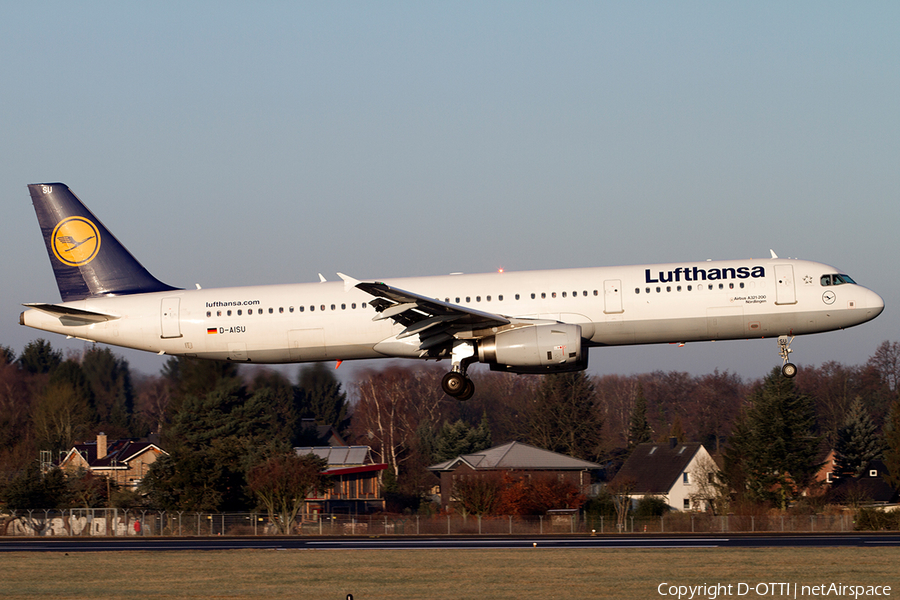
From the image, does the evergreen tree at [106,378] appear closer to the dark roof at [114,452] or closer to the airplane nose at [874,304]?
the dark roof at [114,452]

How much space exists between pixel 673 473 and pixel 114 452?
154ft

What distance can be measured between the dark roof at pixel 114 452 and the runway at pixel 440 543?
24.1 meters

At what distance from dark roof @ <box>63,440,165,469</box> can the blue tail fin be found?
38156 millimetres

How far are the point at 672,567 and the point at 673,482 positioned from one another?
58828mm

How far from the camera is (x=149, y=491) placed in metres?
63.8

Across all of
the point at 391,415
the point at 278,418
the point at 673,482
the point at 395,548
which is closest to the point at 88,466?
the point at 278,418

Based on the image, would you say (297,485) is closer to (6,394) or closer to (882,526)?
(6,394)

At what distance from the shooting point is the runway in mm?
41469

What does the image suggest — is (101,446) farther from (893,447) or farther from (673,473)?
(893,447)

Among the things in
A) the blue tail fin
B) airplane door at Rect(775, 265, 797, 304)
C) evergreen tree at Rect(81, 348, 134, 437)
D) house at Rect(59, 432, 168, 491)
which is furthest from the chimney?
airplane door at Rect(775, 265, 797, 304)

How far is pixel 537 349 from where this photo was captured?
32719 millimetres

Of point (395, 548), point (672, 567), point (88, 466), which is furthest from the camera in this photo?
point (88, 466)

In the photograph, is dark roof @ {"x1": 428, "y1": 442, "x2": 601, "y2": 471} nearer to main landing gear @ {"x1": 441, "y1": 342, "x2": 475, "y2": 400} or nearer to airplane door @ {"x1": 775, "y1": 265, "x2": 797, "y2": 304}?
main landing gear @ {"x1": 441, "y1": 342, "x2": 475, "y2": 400}

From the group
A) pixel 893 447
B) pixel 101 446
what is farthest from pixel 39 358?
pixel 893 447
